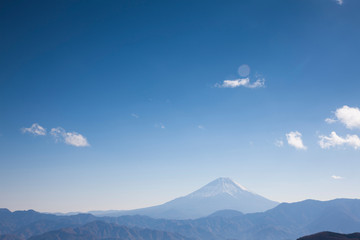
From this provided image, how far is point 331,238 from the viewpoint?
127812 mm

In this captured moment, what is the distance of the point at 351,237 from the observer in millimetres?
127750

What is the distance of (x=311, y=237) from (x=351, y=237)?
17.8 meters

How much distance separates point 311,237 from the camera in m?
132

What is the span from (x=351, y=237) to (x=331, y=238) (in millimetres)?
9537

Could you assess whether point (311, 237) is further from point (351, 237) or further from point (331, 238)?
point (351, 237)

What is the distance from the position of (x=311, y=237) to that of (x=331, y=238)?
8658mm

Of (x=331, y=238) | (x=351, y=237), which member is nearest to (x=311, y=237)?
(x=331, y=238)
